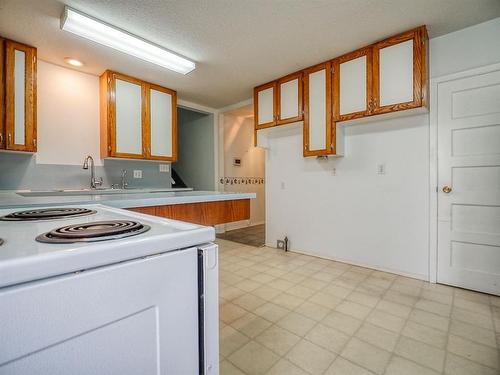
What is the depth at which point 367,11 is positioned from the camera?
6.73 feet

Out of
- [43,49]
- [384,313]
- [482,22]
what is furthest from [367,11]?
[43,49]

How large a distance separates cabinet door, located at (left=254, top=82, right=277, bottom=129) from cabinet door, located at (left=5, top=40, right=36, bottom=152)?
2.55 metres

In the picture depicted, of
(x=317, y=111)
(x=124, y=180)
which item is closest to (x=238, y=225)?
(x=124, y=180)

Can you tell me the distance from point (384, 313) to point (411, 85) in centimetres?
200

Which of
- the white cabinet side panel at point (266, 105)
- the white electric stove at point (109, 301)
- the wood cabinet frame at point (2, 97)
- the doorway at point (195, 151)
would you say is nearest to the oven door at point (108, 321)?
the white electric stove at point (109, 301)

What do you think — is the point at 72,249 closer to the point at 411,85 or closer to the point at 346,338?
the point at 346,338

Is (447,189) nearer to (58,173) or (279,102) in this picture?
(279,102)

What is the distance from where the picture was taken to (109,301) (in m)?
0.47

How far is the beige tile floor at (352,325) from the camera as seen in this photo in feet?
4.62

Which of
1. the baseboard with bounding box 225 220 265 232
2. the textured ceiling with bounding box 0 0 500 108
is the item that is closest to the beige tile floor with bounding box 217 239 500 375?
the baseboard with bounding box 225 220 265 232

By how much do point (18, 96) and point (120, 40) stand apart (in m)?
1.17

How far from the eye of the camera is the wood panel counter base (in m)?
1.33

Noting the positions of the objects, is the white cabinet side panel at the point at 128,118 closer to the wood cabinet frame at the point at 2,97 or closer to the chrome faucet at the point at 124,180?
the chrome faucet at the point at 124,180

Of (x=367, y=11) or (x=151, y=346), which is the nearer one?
(x=151, y=346)
